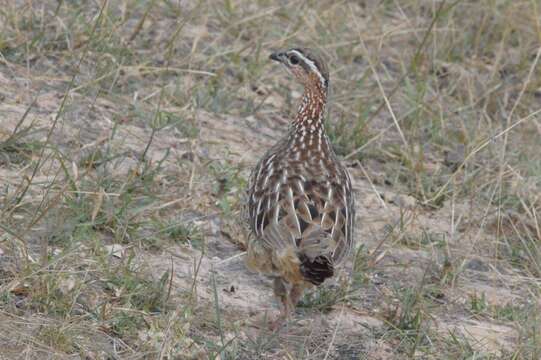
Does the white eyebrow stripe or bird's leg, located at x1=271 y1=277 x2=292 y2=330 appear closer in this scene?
bird's leg, located at x1=271 y1=277 x2=292 y2=330

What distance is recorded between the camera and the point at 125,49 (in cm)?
816

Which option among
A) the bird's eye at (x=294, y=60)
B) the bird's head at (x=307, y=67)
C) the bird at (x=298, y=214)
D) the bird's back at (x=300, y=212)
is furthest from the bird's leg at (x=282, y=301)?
the bird's eye at (x=294, y=60)

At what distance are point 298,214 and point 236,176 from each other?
1.57m

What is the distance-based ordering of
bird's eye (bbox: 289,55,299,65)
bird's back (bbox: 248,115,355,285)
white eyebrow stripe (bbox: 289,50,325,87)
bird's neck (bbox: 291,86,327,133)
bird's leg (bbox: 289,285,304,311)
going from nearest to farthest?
bird's back (bbox: 248,115,355,285) < bird's leg (bbox: 289,285,304,311) < bird's neck (bbox: 291,86,327,133) < white eyebrow stripe (bbox: 289,50,325,87) < bird's eye (bbox: 289,55,299,65)

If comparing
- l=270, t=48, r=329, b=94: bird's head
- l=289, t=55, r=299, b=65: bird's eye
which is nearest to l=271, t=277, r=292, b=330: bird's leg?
l=270, t=48, r=329, b=94: bird's head

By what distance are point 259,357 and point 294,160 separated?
1.27m

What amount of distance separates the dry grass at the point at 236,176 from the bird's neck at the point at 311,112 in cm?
69

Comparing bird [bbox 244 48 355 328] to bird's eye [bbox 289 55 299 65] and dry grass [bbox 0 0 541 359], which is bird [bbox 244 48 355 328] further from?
bird's eye [bbox 289 55 299 65]

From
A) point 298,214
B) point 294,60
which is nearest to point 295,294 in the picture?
point 298,214

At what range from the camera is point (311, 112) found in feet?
22.6

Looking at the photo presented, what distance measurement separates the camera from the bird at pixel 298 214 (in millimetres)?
5625

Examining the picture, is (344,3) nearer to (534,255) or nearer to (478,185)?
(478,185)

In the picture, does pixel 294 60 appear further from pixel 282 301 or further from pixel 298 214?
pixel 282 301

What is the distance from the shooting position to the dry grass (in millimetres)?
5684
